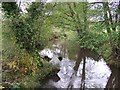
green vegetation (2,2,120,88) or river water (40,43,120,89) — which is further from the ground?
green vegetation (2,2,120,88)

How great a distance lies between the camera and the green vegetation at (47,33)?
1655mm

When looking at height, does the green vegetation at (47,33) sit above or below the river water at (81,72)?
above

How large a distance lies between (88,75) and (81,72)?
0.22ft

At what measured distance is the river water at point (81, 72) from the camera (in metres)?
1.77

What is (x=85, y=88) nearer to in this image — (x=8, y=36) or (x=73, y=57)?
(x=73, y=57)

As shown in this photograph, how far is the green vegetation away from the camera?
166 centimetres

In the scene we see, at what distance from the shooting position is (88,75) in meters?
1.78

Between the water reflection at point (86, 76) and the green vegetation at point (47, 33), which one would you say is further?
the water reflection at point (86, 76)

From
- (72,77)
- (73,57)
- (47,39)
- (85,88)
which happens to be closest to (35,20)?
(47,39)

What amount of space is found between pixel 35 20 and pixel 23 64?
0.37 meters

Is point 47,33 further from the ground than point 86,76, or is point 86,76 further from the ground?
point 47,33

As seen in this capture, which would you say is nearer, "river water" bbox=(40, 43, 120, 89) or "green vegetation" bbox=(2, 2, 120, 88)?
"green vegetation" bbox=(2, 2, 120, 88)

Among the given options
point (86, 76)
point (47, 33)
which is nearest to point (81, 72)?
point (86, 76)

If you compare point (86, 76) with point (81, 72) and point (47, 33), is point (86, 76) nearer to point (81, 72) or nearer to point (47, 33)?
point (81, 72)
